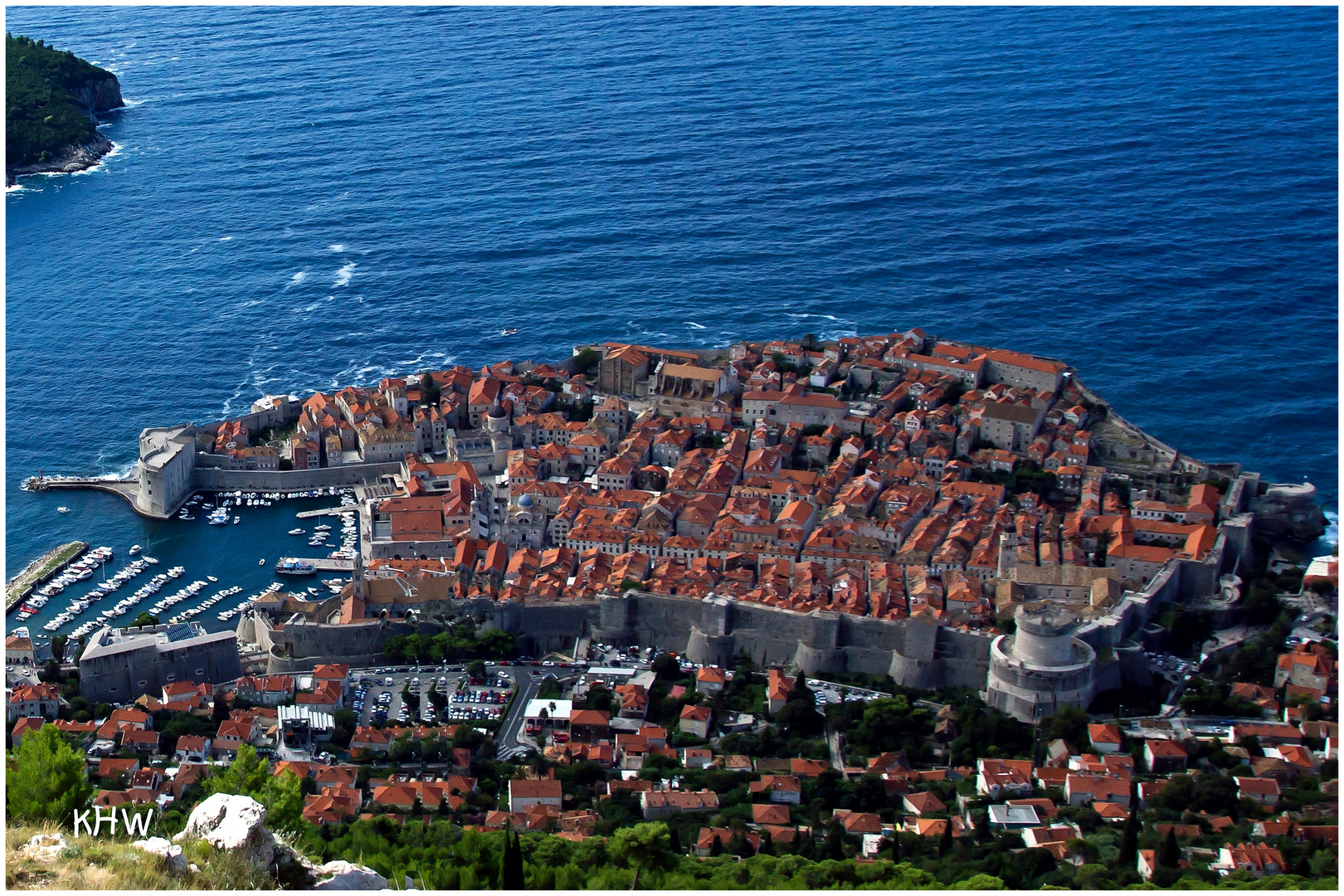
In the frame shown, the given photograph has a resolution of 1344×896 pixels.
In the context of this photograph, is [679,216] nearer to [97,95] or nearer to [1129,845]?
[97,95]

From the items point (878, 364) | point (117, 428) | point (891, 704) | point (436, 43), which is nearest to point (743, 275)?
point (878, 364)

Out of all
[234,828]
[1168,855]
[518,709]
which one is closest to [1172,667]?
[1168,855]

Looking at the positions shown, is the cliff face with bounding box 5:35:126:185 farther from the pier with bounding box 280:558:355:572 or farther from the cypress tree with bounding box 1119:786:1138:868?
the cypress tree with bounding box 1119:786:1138:868

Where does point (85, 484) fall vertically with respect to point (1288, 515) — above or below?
above

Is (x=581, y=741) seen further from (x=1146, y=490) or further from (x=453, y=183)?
(x=453, y=183)

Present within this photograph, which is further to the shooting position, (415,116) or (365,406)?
(415,116)

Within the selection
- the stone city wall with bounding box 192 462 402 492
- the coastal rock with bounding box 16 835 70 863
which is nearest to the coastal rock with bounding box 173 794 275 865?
the coastal rock with bounding box 16 835 70 863

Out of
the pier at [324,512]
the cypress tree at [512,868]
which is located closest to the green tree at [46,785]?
the cypress tree at [512,868]
